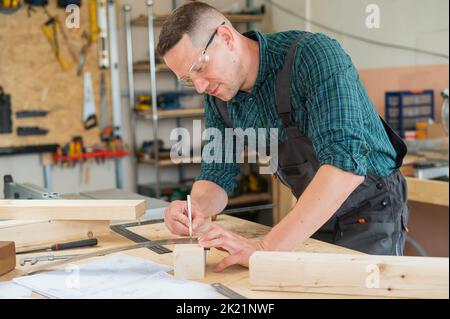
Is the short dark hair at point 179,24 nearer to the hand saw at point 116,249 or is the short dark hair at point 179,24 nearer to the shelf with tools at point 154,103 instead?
the hand saw at point 116,249

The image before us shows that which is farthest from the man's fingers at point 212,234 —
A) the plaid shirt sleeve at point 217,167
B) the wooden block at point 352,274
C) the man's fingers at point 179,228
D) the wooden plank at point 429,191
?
the wooden plank at point 429,191

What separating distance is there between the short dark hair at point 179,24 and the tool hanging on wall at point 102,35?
2601mm

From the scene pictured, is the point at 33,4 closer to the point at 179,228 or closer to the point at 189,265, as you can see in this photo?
the point at 179,228

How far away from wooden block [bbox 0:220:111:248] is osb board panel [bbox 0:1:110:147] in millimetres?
2128

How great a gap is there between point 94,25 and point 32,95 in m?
0.60

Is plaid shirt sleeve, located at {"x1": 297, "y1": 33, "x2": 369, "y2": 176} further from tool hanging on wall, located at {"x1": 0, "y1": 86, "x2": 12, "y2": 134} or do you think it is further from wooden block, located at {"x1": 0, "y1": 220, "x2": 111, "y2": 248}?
tool hanging on wall, located at {"x1": 0, "y1": 86, "x2": 12, "y2": 134}

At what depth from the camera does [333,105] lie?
3.43ft

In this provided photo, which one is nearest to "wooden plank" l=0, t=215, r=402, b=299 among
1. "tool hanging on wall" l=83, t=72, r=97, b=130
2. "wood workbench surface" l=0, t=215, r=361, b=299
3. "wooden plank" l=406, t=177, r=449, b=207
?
"wood workbench surface" l=0, t=215, r=361, b=299

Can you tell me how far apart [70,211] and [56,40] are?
247 cm

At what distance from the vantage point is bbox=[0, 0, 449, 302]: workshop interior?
889 millimetres

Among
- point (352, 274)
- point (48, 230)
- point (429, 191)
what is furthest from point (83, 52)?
point (352, 274)

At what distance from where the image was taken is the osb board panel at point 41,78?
3273mm
